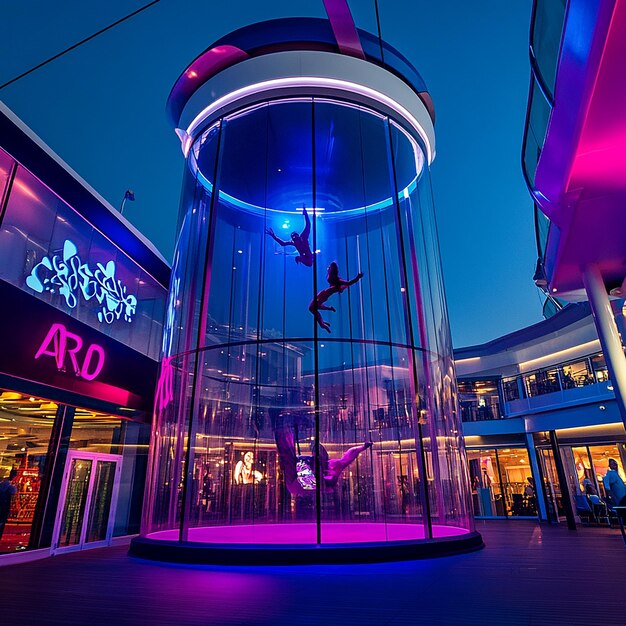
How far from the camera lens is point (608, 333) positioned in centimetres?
625

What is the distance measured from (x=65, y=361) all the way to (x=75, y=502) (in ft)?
11.1

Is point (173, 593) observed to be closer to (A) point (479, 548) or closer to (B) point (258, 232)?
(A) point (479, 548)

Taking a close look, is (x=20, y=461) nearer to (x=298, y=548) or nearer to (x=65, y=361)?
(x=65, y=361)

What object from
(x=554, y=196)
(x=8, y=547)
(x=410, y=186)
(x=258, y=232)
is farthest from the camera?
(x=258, y=232)

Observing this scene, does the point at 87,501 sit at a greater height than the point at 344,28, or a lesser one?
lesser

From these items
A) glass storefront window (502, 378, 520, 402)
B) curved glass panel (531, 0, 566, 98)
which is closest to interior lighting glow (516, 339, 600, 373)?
glass storefront window (502, 378, 520, 402)

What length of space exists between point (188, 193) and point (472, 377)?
18516mm

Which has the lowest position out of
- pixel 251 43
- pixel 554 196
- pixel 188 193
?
pixel 554 196

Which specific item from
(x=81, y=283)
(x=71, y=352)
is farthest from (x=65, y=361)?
(x=81, y=283)

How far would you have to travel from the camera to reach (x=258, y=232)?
1500cm

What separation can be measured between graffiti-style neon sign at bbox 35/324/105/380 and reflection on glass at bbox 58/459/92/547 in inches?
82.6

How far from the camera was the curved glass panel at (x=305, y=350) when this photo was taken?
1008 cm

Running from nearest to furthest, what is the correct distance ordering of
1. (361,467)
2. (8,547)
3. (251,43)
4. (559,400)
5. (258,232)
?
(8,547) → (361,467) → (251,43) → (258,232) → (559,400)

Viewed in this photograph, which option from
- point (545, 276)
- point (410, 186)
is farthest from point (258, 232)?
point (545, 276)
